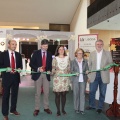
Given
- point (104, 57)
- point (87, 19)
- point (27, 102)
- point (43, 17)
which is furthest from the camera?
point (43, 17)

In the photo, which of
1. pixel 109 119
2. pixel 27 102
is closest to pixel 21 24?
pixel 27 102

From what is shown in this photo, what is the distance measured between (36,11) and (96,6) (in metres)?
3.34

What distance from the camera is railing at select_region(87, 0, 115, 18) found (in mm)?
7054

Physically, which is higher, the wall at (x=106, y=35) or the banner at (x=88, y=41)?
the wall at (x=106, y=35)

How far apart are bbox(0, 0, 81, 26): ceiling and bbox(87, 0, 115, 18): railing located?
1.45 metres

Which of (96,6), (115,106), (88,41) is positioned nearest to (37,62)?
(115,106)

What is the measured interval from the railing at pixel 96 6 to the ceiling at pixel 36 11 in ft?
4.75

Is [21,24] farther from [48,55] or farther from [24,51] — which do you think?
[48,55]

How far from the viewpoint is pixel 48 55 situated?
4.22 m

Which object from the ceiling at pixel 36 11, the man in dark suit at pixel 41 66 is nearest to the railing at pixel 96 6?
the ceiling at pixel 36 11

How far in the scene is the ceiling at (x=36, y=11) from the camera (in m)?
9.37

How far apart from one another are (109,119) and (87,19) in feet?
17.6

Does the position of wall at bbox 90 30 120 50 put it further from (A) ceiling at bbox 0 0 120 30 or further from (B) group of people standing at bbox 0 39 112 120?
(B) group of people standing at bbox 0 39 112 120

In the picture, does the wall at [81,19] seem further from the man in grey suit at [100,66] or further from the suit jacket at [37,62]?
the suit jacket at [37,62]
